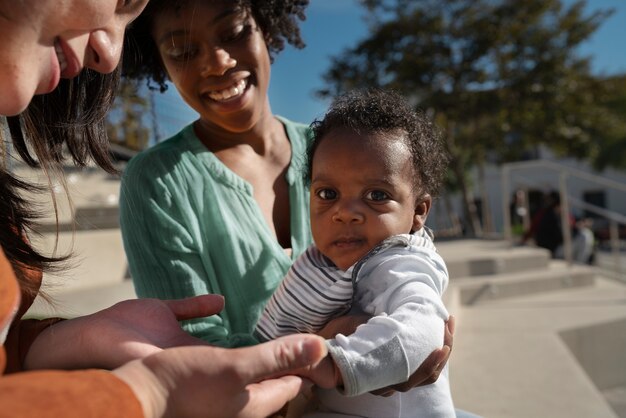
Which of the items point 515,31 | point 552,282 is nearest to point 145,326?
A: point 552,282

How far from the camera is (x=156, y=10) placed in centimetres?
210

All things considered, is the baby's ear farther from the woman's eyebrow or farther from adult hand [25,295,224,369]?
the woman's eyebrow

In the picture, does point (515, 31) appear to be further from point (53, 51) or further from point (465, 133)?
point (53, 51)

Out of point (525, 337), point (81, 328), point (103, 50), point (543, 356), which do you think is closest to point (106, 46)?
point (103, 50)

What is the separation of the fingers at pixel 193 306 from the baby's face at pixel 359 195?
0.39 meters

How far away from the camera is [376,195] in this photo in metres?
1.70

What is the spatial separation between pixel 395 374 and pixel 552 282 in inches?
270

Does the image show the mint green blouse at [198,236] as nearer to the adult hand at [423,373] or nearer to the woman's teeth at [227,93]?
the woman's teeth at [227,93]

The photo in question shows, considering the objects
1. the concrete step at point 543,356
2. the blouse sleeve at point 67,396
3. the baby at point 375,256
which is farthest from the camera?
the concrete step at point 543,356

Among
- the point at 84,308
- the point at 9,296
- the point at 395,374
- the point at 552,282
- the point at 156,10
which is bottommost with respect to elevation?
the point at 552,282

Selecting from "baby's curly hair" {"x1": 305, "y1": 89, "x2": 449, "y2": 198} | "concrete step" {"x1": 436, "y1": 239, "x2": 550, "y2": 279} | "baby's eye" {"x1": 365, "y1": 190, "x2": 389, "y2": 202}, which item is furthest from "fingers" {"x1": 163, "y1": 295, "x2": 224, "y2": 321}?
"concrete step" {"x1": 436, "y1": 239, "x2": 550, "y2": 279}

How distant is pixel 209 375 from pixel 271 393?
17 cm

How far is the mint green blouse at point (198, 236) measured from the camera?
1.95 meters

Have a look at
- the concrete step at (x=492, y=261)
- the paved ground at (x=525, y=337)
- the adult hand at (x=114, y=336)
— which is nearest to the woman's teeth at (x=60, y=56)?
the adult hand at (x=114, y=336)
